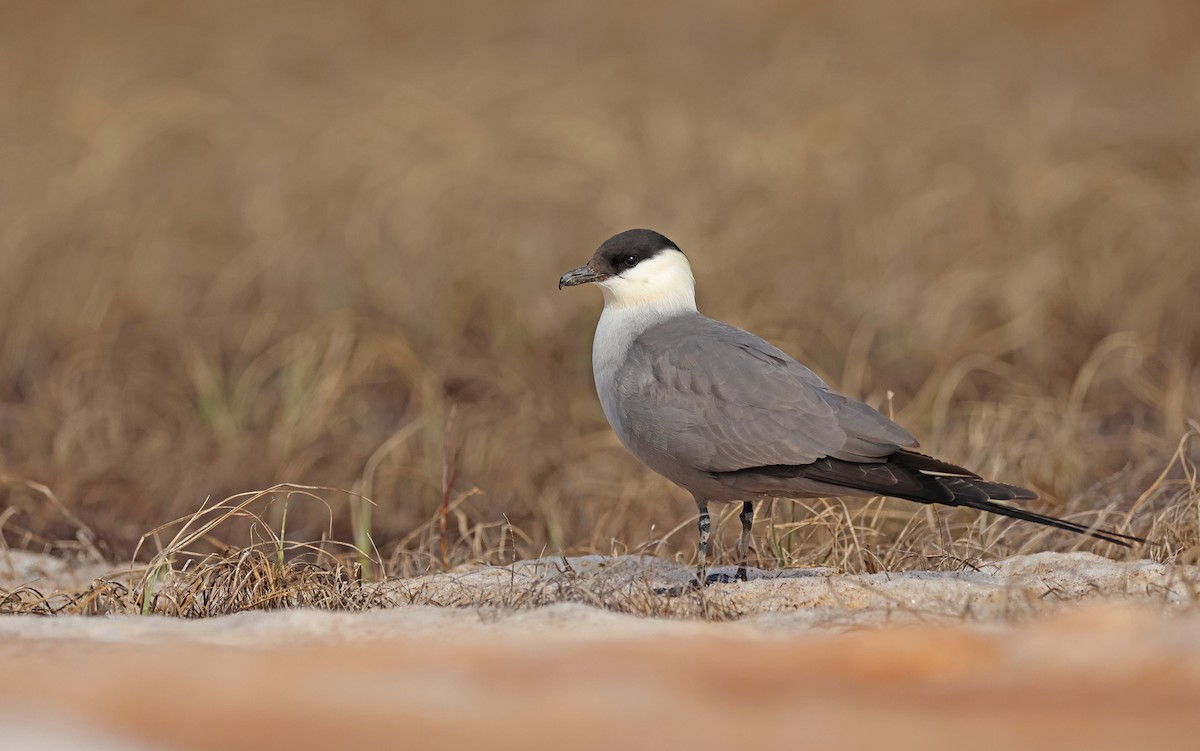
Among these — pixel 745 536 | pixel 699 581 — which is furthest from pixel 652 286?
pixel 699 581

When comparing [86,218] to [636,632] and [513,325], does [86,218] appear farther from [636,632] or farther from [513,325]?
[636,632]

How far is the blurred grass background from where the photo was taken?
5.83 m

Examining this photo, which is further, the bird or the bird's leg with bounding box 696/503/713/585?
the bird's leg with bounding box 696/503/713/585

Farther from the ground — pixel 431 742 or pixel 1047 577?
pixel 431 742

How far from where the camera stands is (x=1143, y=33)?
41.4ft

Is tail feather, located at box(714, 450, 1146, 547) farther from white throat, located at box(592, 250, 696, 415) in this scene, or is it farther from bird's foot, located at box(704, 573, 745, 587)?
white throat, located at box(592, 250, 696, 415)

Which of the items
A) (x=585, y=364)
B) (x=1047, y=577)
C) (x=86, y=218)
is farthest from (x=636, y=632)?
(x=86, y=218)

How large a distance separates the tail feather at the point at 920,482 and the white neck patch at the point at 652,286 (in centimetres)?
89

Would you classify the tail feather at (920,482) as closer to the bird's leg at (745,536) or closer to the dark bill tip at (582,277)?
the bird's leg at (745,536)

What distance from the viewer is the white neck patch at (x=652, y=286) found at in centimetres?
449

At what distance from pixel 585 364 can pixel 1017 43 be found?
6.98 metres

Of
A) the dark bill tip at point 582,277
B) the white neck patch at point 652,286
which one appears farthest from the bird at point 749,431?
the dark bill tip at point 582,277

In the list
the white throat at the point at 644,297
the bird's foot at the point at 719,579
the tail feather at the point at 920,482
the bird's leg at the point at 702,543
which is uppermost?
the white throat at the point at 644,297

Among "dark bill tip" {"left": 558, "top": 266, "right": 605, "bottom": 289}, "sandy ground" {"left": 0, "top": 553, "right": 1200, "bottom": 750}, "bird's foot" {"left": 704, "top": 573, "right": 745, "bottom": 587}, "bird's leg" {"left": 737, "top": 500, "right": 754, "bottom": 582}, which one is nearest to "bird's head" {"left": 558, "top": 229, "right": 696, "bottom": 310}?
"dark bill tip" {"left": 558, "top": 266, "right": 605, "bottom": 289}
